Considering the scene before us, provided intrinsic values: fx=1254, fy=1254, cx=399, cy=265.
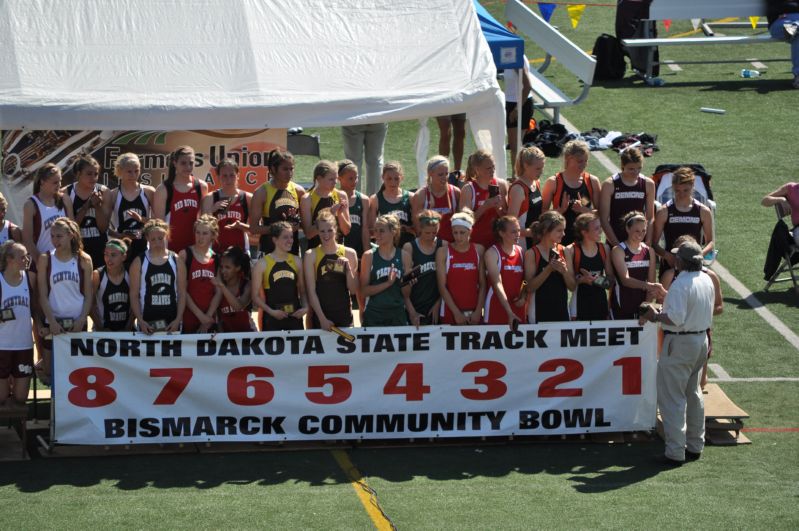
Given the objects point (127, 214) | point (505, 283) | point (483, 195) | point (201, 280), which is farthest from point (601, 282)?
point (127, 214)

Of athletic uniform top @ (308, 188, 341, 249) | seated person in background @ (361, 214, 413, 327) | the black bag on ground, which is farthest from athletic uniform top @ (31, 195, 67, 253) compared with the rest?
the black bag on ground

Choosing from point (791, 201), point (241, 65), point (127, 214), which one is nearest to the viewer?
point (127, 214)

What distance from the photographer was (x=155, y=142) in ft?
42.1

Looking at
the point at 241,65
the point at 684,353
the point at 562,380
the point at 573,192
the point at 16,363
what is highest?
the point at 241,65

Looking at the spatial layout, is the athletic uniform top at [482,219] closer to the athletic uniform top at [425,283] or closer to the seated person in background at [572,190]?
the seated person in background at [572,190]

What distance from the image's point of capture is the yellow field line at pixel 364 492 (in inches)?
323

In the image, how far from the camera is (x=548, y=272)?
972 centimetres

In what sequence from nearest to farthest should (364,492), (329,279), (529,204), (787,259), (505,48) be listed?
1. (364,492)
2. (329,279)
3. (529,204)
4. (787,259)
5. (505,48)

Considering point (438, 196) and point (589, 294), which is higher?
point (438, 196)

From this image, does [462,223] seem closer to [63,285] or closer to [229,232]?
[229,232]

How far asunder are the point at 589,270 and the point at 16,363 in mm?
4427

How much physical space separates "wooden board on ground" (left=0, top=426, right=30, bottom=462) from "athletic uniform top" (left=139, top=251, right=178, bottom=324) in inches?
52.8

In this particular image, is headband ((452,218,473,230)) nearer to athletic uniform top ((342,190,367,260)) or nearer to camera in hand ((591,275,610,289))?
camera in hand ((591,275,610,289))

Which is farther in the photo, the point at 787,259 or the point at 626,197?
the point at 787,259
